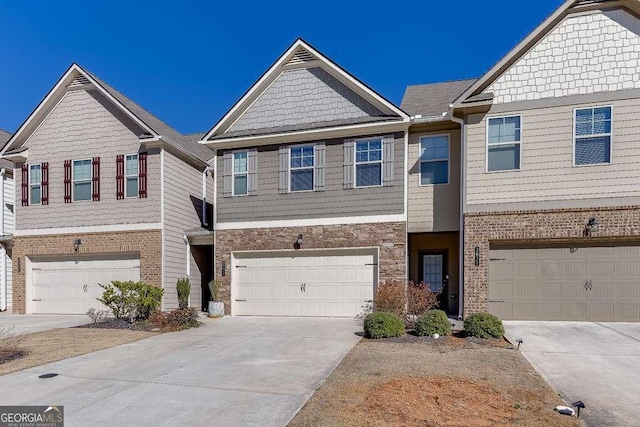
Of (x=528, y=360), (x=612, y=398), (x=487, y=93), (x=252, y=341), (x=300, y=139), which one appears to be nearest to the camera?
(x=612, y=398)

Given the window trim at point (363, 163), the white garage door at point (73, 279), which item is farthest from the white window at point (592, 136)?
the white garage door at point (73, 279)

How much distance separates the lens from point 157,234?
1359 centimetres

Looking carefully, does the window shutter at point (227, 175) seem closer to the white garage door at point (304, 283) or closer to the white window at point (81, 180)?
the white garage door at point (304, 283)

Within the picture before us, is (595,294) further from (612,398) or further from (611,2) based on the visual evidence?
(611,2)

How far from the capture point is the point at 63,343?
29.5ft

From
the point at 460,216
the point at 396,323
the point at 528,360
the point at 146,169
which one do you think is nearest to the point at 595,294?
the point at 460,216

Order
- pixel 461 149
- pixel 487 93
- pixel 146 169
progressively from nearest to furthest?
pixel 487 93 → pixel 461 149 → pixel 146 169

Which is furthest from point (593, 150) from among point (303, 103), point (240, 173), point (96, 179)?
point (96, 179)

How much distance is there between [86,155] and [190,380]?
11.8 metres

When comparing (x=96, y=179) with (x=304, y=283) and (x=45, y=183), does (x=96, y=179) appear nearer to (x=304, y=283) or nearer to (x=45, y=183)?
(x=45, y=183)

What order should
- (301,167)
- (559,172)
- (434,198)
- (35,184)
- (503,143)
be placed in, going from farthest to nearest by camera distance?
(35,184)
(301,167)
(434,198)
(503,143)
(559,172)

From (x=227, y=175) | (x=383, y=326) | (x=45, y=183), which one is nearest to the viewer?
(x=383, y=326)

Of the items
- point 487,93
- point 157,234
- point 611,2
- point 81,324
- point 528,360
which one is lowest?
point 81,324

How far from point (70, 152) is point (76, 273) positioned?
14.9 ft
